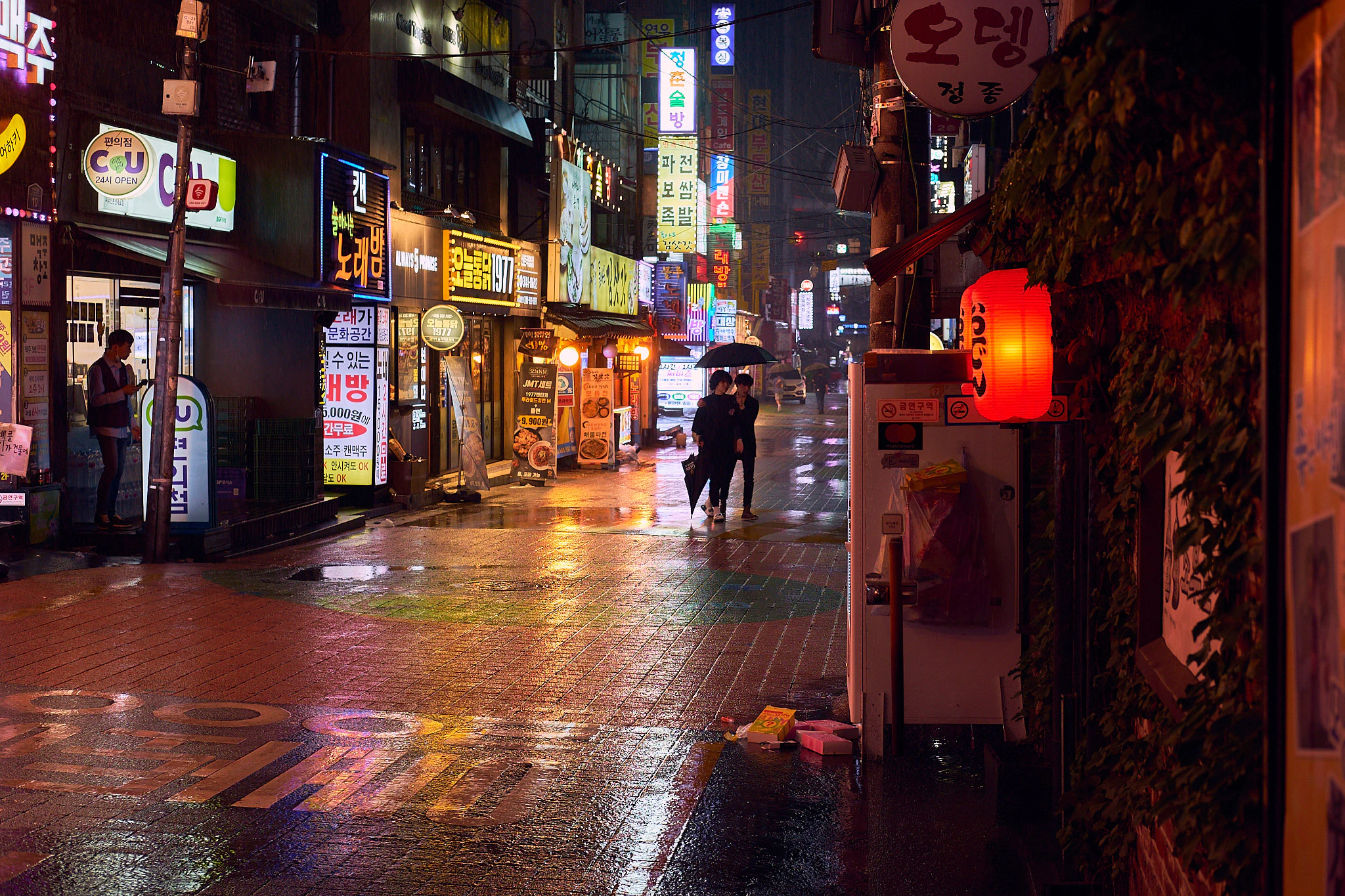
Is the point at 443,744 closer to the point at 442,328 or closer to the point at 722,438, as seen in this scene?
the point at 722,438

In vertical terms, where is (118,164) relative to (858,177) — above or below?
above

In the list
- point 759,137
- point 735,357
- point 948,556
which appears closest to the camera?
point 948,556

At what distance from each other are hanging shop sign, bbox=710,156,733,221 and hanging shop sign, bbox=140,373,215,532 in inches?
1489

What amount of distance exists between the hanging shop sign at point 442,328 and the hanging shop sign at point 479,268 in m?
2.34

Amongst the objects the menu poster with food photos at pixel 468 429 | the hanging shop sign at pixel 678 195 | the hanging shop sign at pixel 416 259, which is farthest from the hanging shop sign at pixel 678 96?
the menu poster with food photos at pixel 468 429

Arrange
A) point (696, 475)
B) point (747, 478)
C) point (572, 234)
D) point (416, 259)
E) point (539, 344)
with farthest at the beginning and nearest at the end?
point (572, 234) < point (539, 344) < point (416, 259) < point (747, 478) < point (696, 475)

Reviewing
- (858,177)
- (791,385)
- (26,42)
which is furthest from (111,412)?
(791,385)

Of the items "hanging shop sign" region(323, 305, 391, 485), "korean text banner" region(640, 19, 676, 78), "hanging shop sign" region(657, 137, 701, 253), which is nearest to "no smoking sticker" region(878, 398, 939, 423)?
"hanging shop sign" region(323, 305, 391, 485)

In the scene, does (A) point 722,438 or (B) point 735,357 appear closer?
(A) point 722,438

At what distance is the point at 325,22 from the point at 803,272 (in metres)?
108

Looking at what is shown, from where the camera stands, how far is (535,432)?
2389cm

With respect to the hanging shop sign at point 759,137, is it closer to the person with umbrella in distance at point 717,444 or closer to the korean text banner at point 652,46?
the korean text banner at point 652,46

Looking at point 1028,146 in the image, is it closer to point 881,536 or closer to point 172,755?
point 881,536

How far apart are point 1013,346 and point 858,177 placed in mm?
3372
